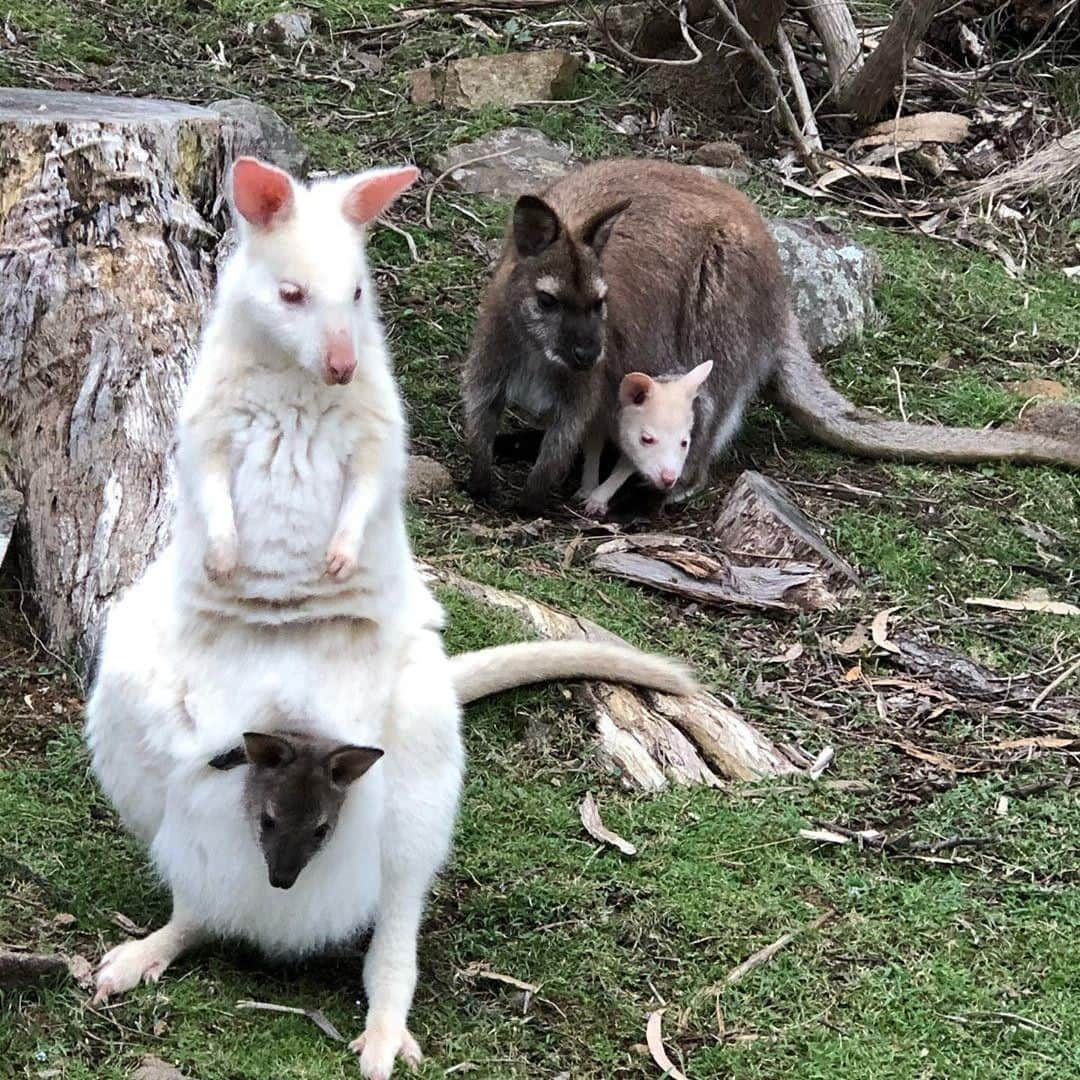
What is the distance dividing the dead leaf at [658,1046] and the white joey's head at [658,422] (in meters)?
3.00

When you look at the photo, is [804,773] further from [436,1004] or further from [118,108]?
[118,108]

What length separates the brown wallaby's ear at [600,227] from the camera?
222 inches

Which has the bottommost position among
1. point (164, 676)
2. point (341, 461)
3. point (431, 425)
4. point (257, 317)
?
point (431, 425)

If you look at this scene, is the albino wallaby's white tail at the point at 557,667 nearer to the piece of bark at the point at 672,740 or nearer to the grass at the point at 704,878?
the piece of bark at the point at 672,740

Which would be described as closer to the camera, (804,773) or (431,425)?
(804,773)

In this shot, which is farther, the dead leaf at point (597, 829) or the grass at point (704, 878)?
the dead leaf at point (597, 829)

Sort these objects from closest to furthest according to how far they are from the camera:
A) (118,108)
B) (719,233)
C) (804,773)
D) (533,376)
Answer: (804,773) → (118,108) → (533,376) → (719,233)

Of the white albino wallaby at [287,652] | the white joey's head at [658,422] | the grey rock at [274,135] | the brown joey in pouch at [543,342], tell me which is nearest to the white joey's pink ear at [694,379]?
the white joey's head at [658,422]

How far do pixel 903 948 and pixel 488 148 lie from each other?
5.19 meters

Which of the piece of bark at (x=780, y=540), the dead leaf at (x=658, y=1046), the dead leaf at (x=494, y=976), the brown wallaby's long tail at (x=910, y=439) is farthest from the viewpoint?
the brown wallaby's long tail at (x=910, y=439)

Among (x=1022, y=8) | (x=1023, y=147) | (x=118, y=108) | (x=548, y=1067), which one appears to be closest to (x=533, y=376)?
(x=118, y=108)

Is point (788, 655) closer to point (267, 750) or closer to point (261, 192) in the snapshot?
point (267, 750)

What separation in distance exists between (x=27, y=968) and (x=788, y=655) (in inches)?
104

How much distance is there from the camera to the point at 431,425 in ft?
20.1
